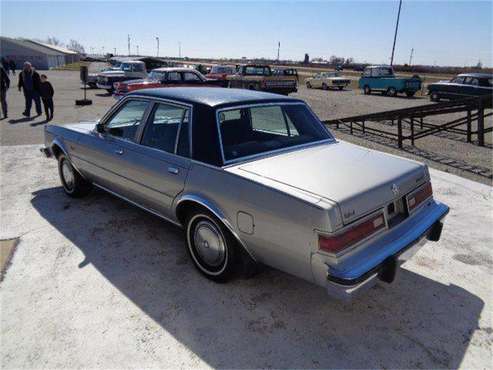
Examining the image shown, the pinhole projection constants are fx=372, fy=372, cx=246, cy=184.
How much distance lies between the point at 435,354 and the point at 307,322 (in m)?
0.91

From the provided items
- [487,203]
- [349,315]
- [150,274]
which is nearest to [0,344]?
[150,274]

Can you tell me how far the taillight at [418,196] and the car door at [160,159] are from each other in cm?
191

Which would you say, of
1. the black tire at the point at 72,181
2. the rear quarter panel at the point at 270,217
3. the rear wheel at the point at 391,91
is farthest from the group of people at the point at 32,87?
the rear wheel at the point at 391,91

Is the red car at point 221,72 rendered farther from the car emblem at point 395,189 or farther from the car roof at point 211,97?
the car emblem at point 395,189

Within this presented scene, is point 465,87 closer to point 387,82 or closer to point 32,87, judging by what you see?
point 387,82

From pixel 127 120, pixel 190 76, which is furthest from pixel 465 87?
pixel 127 120

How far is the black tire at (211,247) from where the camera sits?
10.2ft

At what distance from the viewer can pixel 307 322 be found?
9.58 feet

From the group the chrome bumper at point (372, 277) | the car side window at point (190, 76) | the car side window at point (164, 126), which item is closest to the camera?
the chrome bumper at point (372, 277)

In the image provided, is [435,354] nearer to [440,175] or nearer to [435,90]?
[440,175]

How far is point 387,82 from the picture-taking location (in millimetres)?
25516

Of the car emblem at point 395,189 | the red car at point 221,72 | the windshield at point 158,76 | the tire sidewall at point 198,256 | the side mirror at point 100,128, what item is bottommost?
the tire sidewall at point 198,256

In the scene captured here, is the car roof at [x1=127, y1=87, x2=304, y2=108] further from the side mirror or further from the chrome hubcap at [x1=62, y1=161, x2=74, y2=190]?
the chrome hubcap at [x1=62, y1=161, x2=74, y2=190]

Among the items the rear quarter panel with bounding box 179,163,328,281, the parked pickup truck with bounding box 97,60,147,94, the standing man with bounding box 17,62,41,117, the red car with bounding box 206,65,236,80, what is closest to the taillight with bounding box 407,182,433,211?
the rear quarter panel with bounding box 179,163,328,281
